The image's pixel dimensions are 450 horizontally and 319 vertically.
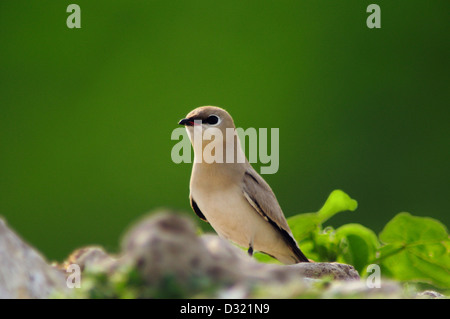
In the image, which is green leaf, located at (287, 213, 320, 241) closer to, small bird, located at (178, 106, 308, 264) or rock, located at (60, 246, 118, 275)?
small bird, located at (178, 106, 308, 264)

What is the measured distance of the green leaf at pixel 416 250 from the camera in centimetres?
162

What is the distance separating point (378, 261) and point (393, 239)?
0.09 meters

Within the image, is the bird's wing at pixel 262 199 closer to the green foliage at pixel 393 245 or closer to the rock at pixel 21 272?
the green foliage at pixel 393 245

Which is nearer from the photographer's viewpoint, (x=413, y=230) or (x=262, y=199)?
(x=413, y=230)

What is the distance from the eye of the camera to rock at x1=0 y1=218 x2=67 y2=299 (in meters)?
0.86

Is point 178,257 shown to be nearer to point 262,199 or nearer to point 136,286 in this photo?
point 136,286

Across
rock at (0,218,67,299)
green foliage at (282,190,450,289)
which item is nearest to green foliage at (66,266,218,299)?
rock at (0,218,67,299)

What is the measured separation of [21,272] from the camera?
2.97ft

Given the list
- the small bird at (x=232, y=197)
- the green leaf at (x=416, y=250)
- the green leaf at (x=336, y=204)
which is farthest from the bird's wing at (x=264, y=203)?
the green leaf at (x=416, y=250)

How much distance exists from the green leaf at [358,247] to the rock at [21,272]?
3.18 feet

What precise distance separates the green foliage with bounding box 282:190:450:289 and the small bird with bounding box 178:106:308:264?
219 millimetres

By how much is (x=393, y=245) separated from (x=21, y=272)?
1032 millimetres

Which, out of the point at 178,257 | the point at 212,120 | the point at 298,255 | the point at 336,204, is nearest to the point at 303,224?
the point at 336,204
